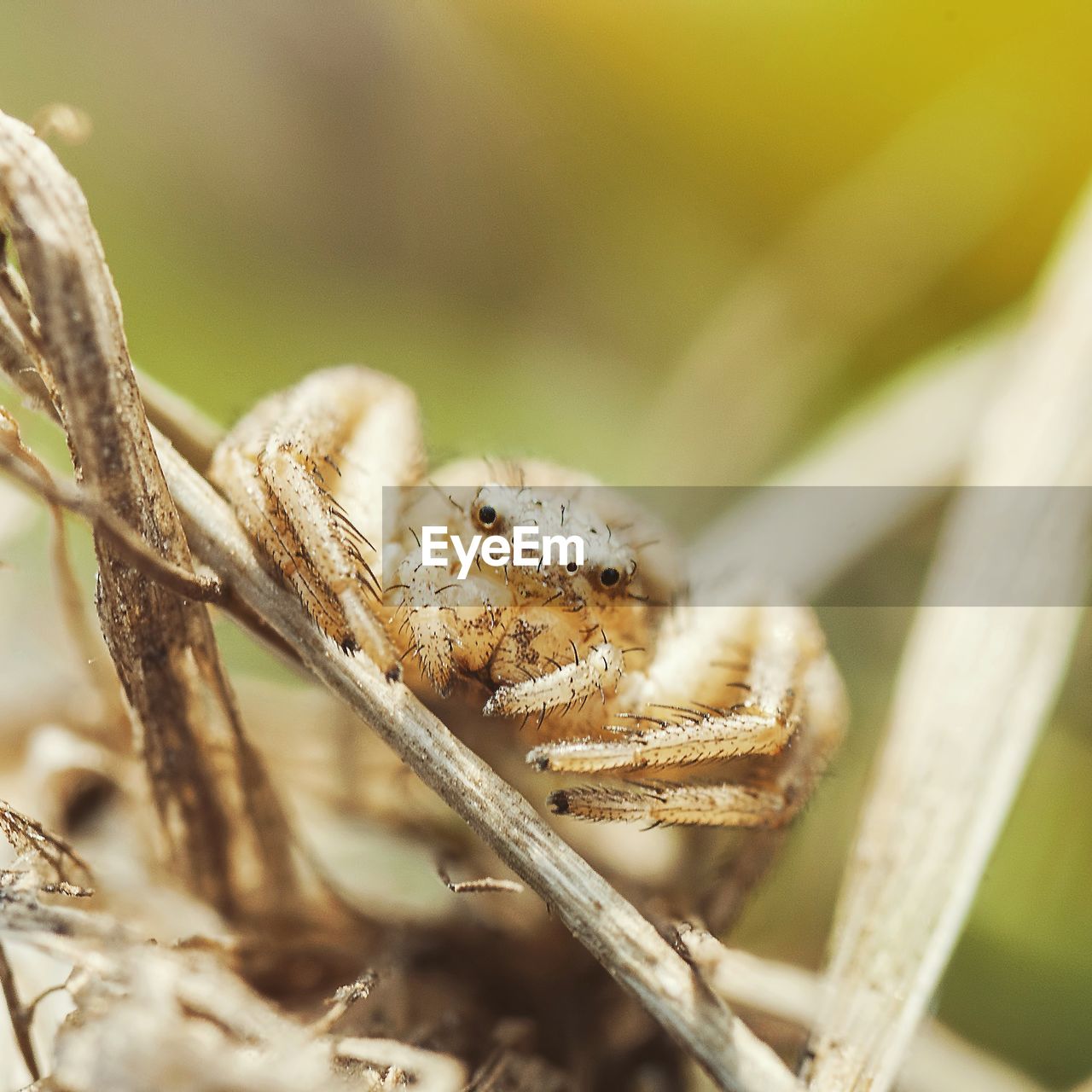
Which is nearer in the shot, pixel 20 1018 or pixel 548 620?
pixel 20 1018

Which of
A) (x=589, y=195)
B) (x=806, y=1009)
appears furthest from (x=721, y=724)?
(x=589, y=195)

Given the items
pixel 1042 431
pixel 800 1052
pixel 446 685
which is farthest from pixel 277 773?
pixel 1042 431

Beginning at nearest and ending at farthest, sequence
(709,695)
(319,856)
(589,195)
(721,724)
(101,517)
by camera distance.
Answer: (101,517), (721,724), (709,695), (319,856), (589,195)

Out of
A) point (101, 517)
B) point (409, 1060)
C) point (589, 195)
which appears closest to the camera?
point (101, 517)

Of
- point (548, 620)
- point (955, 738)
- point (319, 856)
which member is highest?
point (955, 738)

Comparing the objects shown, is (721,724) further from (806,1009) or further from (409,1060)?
(409,1060)

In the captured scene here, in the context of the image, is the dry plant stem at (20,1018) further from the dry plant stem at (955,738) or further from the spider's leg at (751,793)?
the dry plant stem at (955,738)

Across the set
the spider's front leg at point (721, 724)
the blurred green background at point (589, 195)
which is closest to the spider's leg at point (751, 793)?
the spider's front leg at point (721, 724)
